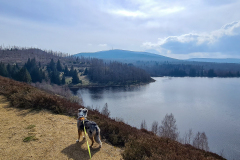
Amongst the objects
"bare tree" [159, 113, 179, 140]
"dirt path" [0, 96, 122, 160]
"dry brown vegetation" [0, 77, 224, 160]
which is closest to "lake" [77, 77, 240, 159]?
"bare tree" [159, 113, 179, 140]

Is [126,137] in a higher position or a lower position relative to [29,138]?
lower

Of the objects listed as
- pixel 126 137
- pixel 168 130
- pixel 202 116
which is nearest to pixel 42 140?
pixel 126 137

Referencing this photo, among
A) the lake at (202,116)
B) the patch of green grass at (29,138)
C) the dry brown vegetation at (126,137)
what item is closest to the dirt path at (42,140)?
the patch of green grass at (29,138)

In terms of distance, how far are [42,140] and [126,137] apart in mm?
3095

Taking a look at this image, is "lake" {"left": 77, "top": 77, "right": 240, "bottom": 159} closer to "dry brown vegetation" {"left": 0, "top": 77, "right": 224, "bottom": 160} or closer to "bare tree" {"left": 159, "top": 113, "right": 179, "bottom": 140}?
"bare tree" {"left": 159, "top": 113, "right": 179, "bottom": 140}

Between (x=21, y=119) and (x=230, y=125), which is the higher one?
(x=21, y=119)

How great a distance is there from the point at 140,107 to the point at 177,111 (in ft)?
27.7

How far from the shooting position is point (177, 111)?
3581 cm

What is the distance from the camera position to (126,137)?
20.8 ft

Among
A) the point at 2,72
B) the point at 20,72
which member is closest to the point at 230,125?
the point at 20,72

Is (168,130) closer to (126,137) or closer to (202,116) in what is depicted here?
(202,116)

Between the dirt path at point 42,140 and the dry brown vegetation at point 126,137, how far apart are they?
598 millimetres

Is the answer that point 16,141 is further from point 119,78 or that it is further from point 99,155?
point 119,78

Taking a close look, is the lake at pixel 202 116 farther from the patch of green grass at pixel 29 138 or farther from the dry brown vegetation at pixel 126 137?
the patch of green grass at pixel 29 138
